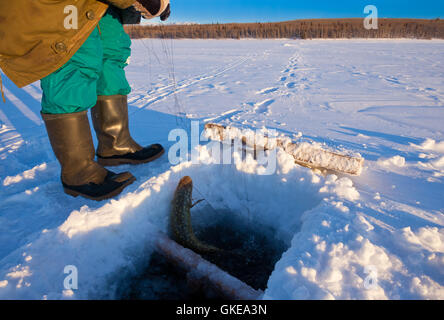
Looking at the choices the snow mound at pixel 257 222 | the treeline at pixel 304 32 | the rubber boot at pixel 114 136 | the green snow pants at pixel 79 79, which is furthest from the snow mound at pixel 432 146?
the treeline at pixel 304 32

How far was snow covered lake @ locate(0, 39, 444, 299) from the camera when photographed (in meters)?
1.05

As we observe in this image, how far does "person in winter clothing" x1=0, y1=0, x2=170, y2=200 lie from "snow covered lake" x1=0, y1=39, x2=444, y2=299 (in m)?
0.22

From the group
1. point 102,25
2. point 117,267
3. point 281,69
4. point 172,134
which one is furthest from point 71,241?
point 281,69

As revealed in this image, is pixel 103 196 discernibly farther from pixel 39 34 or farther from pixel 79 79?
pixel 39 34

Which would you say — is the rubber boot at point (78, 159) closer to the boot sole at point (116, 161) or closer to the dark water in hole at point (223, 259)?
the boot sole at point (116, 161)

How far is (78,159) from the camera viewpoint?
166cm

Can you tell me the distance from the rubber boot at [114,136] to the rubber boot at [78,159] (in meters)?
0.39

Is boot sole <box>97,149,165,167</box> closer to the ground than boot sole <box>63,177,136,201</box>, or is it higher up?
higher up

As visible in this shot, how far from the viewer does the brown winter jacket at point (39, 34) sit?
3.83 feet

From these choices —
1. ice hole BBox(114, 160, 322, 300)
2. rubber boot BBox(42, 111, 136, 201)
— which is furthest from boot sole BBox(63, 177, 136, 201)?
ice hole BBox(114, 160, 322, 300)

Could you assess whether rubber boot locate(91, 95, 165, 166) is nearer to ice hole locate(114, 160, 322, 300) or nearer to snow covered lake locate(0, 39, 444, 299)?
snow covered lake locate(0, 39, 444, 299)

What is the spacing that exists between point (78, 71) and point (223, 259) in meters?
1.50

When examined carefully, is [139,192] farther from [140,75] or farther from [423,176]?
[140,75]
